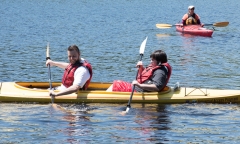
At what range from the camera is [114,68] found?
52.5 ft

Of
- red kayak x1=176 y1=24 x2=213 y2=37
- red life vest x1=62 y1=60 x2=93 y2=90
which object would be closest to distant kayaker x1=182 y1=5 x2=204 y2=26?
red kayak x1=176 y1=24 x2=213 y2=37

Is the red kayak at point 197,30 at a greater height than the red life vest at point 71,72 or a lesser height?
greater

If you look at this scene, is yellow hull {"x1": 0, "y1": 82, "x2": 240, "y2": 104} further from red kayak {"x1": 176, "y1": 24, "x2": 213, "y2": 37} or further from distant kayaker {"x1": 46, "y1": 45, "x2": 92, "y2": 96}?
red kayak {"x1": 176, "y1": 24, "x2": 213, "y2": 37}

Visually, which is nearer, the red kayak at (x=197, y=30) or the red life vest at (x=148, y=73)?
the red life vest at (x=148, y=73)

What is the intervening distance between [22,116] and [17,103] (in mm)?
857

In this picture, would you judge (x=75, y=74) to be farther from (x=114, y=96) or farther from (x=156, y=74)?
(x=156, y=74)

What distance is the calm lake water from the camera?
9094 mm

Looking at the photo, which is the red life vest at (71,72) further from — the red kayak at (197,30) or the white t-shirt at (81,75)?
the red kayak at (197,30)

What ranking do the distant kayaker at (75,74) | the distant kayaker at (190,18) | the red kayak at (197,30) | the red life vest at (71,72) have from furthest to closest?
1. the red kayak at (197,30)
2. the distant kayaker at (190,18)
3. the red life vest at (71,72)
4. the distant kayaker at (75,74)

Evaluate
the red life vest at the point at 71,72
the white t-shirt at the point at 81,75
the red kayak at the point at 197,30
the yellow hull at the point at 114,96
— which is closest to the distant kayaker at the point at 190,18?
the red kayak at the point at 197,30

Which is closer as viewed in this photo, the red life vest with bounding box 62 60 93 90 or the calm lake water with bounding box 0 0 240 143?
the calm lake water with bounding box 0 0 240 143

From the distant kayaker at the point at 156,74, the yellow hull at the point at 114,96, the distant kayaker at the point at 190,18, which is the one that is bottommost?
the yellow hull at the point at 114,96

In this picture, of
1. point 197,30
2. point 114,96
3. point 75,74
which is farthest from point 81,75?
point 197,30

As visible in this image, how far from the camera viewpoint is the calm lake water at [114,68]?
9.09m
